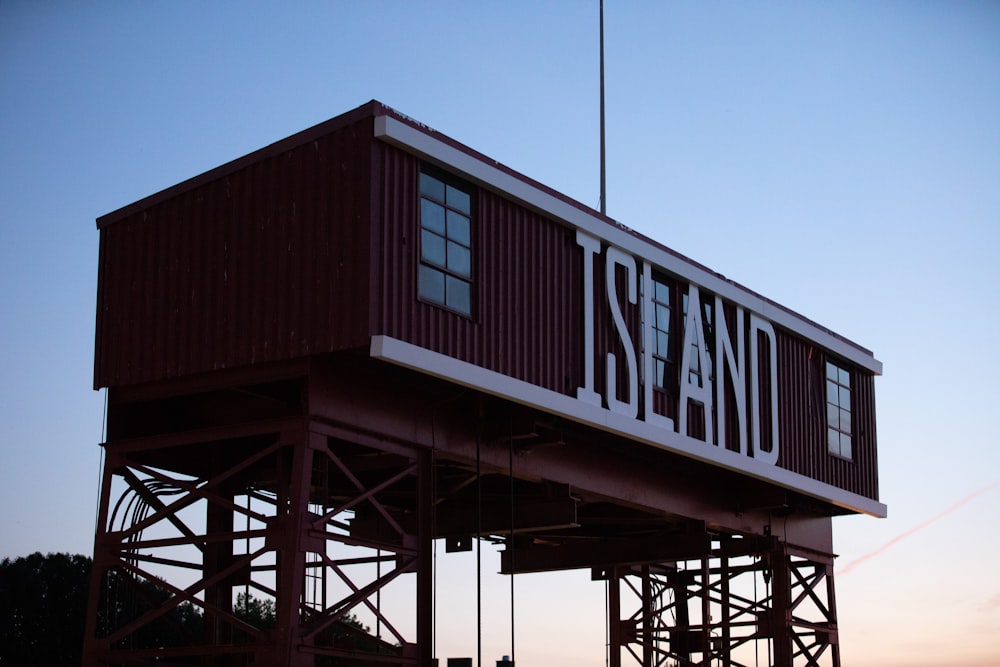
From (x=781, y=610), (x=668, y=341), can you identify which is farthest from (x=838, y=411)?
(x=668, y=341)

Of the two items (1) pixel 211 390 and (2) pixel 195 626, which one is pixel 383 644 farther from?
(2) pixel 195 626

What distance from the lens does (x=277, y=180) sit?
22.8 meters

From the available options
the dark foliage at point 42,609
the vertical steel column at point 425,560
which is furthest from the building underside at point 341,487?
the dark foliage at point 42,609

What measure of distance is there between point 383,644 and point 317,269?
5.72m

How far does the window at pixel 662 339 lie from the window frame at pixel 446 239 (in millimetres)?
5466

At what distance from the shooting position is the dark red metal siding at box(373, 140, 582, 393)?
71.4 ft

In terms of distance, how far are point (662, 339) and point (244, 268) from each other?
8566 millimetres

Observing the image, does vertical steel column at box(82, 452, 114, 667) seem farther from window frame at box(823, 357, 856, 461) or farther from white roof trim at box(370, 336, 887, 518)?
window frame at box(823, 357, 856, 461)

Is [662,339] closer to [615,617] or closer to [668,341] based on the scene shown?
[668,341]

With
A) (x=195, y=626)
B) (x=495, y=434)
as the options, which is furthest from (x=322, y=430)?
(x=195, y=626)

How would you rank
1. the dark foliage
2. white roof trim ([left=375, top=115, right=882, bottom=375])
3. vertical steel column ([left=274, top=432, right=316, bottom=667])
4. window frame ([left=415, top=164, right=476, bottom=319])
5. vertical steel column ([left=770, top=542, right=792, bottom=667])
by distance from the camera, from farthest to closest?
the dark foliage
vertical steel column ([left=770, top=542, right=792, bottom=667])
window frame ([left=415, top=164, right=476, bottom=319])
white roof trim ([left=375, top=115, right=882, bottom=375])
vertical steel column ([left=274, top=432, right=316, bottom=667])

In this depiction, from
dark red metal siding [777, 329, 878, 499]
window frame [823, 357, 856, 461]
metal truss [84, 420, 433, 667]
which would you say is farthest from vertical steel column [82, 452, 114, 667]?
window frame [823, 357, 856, 461]

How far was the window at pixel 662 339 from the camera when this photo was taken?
27.7 meters

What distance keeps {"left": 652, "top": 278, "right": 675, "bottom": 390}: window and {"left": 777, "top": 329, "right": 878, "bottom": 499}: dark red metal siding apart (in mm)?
4554
